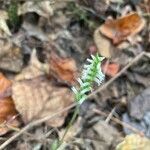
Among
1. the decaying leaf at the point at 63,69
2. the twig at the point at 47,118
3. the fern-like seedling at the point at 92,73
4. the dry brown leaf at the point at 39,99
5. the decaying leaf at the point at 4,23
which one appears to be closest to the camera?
the fern-like seedling at the point at 92,73

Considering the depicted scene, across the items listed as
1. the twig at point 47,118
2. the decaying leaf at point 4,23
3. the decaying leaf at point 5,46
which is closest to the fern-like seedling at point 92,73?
the twig at point 47,118

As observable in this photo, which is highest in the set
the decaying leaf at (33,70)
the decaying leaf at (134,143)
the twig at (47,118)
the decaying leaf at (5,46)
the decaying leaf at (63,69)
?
the decaying leaf at (5,46)

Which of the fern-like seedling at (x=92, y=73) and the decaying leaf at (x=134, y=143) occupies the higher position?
the fern-like seedling at (x=92, y=73)

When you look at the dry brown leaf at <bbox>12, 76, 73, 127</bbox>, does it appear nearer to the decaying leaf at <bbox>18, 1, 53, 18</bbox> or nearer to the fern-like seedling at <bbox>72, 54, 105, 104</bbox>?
the decaying leaf at <bbox>18, 1, 53, 18</bbox>

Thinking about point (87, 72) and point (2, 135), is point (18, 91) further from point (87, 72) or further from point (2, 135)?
point (87, 72)

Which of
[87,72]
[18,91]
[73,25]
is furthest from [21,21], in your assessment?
[87,72]

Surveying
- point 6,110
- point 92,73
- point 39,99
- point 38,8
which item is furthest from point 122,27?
point 92,73

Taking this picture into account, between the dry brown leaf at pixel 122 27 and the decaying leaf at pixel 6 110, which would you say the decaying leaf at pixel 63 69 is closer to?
the decaying leaf at pixel 6 110

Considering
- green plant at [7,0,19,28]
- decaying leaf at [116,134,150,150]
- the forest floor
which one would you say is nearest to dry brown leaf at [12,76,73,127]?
the forest floor
